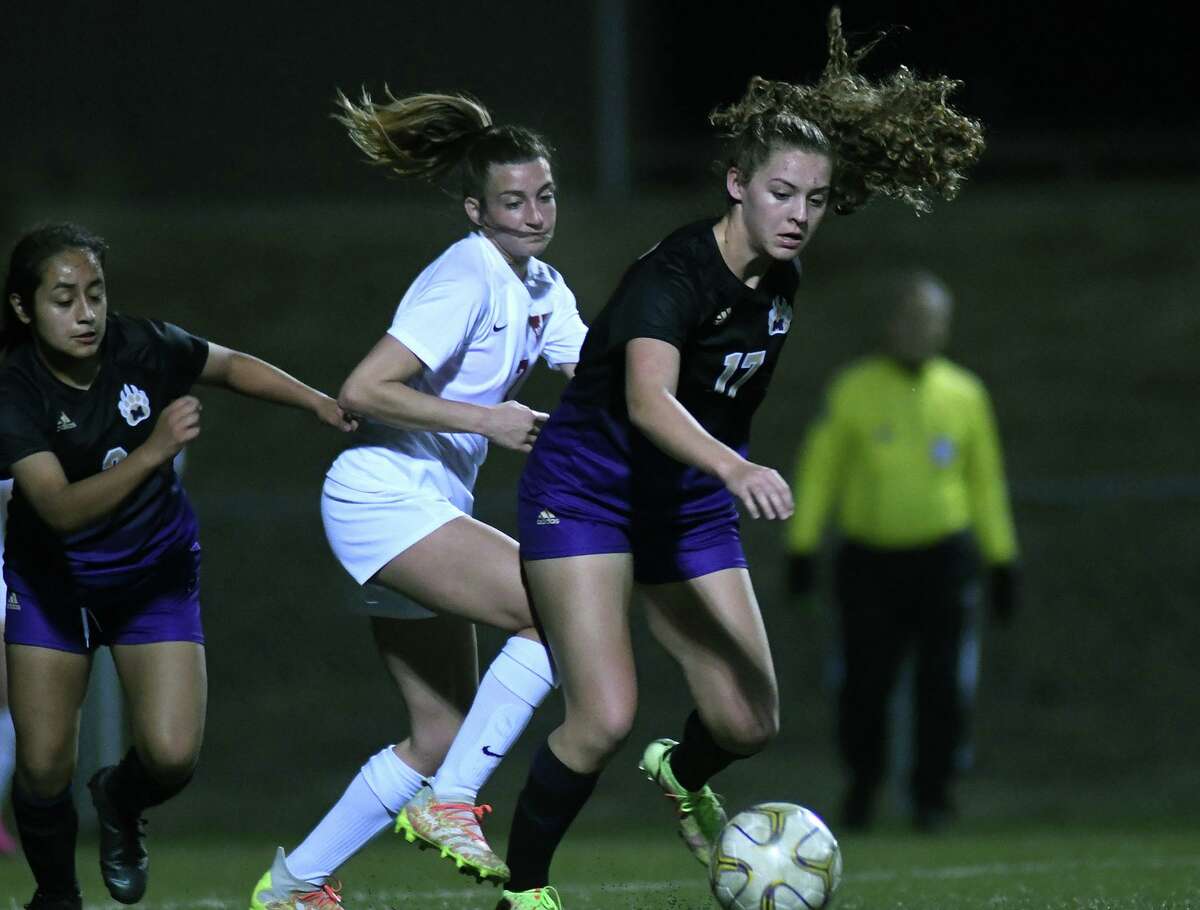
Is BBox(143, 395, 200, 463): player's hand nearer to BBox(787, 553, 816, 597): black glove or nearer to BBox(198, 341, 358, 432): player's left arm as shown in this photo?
BBox(198, 341, 358, 432): player's left arm

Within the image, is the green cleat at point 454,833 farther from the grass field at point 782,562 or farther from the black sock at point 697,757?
the grass field at point 782,562

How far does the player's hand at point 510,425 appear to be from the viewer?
4.65m

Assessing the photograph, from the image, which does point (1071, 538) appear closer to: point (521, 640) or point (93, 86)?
point (521, 640)

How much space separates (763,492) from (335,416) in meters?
1.53

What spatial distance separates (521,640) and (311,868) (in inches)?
31.7

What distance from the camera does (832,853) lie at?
14.9 ft

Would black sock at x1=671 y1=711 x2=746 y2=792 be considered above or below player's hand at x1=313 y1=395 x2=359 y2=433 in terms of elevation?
below

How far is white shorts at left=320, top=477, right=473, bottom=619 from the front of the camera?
4.74m

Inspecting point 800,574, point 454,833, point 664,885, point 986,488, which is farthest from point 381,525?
point 986,488

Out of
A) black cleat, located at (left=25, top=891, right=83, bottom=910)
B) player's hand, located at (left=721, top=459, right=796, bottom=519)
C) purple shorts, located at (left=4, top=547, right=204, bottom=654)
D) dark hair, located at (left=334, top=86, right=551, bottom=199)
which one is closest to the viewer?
player's hand, located at (left=721, top=459, right=796, bottom=519)

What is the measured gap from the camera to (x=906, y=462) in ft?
26.6

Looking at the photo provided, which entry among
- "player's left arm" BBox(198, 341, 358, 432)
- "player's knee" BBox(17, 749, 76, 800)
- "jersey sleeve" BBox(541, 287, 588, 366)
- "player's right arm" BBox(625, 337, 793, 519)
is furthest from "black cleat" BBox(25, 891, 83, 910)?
"player's right arm" BBox(625, 337, 793, 519)

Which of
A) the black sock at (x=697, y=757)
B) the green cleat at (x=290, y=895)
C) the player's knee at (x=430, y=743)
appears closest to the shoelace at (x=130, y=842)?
the green cleat at (x=290, y=895)

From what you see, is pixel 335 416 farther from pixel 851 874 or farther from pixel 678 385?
pixel 851 874
